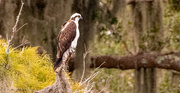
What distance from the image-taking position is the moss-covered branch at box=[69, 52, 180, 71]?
23.0ft

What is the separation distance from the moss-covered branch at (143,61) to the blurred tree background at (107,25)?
187 mm

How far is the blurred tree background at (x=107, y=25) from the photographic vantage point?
6.34m

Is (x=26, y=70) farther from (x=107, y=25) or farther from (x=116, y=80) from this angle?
(x=116, y=80)

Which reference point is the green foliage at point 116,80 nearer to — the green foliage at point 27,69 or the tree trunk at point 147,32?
the tree trunk at point 147,32

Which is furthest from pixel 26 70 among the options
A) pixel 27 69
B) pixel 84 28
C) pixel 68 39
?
pixel 84 28

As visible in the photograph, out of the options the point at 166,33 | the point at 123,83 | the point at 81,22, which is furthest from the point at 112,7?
the point at 123,83

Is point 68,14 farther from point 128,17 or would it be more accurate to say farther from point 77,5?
point 128,17

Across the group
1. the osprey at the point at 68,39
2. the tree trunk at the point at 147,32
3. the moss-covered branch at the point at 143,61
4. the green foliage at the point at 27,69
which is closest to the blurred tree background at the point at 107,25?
the tree trunk at the point at 147,32

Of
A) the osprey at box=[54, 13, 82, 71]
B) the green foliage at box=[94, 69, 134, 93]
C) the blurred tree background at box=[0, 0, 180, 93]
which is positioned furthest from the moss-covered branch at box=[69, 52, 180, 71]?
the osprey at box=[54, 13, 82, 71]

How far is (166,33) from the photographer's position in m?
7.89

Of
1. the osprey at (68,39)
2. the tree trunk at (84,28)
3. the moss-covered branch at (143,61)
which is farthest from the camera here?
the moss-covered branch at (143,61)

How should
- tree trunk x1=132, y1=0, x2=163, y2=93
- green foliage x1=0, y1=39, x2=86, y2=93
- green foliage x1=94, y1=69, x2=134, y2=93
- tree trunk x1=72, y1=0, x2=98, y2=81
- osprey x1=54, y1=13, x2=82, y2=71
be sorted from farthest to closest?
green foliage x1=94, y1=69, x2=134, y2=93
tree trunk x1=132, y1=0, x2=163, y2=93
tree trunk x1=72, y1=0, x2=98, y2=81
osprey x1=54, y1=13, x2=82, y2=71
green foliage x1=0, y1=39, x2=86, y2=93

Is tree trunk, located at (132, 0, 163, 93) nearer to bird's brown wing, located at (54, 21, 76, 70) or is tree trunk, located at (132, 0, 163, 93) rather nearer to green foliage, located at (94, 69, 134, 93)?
green foliage, located at (94, 69, 134, 93)

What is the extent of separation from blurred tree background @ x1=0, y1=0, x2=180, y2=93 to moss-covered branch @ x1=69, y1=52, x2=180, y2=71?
0.61 feet
